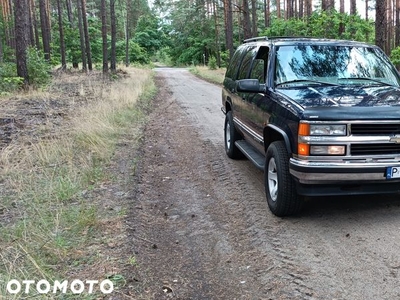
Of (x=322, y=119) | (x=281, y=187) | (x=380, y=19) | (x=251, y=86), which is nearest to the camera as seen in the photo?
(x=322, y=119)

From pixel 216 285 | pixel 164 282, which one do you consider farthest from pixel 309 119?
pixel 164 282

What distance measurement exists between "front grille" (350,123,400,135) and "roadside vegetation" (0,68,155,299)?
8.38 ft

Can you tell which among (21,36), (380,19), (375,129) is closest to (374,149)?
(375,129)

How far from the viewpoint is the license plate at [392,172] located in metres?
4.16

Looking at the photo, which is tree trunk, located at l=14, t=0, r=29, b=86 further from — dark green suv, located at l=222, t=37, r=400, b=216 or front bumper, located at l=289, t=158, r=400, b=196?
front bumper, located at l=289, t=158, r=400, b=196

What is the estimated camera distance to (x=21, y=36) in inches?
636

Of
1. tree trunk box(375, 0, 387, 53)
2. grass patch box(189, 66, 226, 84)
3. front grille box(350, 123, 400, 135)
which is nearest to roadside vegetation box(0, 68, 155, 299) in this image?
front grille box(350, 123, 400, 135)

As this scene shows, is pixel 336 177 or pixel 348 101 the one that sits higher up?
pixel 348 101

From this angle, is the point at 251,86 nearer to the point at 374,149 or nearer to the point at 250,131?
the point at 250,131

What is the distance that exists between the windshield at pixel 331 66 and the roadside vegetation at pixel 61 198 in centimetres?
281

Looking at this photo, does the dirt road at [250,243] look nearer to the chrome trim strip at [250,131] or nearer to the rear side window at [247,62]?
the chrome trim strip at [250,131]

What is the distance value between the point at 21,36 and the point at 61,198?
43.0ft

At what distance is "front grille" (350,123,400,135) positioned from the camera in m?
4.09

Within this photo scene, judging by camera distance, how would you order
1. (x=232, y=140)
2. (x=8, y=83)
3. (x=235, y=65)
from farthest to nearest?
1. (x=8, y=83)
2. (x=235, y=65)
3. (x=232, y=140)
